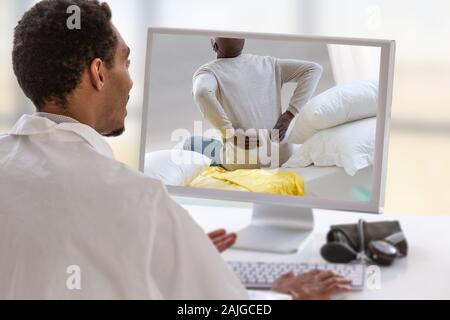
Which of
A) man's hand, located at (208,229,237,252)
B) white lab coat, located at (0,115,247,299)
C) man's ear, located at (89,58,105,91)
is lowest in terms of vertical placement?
man's hand, located at (208,229,237,252)

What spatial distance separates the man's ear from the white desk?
0.44 meters

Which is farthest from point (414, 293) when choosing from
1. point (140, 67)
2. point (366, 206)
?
point (140, 67)

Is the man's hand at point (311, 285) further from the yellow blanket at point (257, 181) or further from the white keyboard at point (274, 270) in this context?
the yellow blanket at point (257, 181)

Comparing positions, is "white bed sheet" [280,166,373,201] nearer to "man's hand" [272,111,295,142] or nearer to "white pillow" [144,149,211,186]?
"man's hand" [272,111,295,142]

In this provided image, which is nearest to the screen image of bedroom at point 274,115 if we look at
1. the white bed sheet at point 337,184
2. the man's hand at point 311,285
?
the white bed sheet at point 337,184

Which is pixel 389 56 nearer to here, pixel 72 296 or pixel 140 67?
pixel 72 296

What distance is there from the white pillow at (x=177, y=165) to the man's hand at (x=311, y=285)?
38 centimetres

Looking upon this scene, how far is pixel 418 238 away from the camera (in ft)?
6.04

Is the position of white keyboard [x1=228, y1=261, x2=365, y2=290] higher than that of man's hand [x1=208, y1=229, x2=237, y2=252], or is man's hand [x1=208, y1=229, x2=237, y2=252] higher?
man's hand [x1=208, y1=229, x2=237, y2=252]

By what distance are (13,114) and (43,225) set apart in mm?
2325

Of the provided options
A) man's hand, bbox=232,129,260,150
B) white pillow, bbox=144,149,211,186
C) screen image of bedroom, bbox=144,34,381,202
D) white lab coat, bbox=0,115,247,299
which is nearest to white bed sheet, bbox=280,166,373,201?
screen image of bedroom, bbox=144,34,381,202

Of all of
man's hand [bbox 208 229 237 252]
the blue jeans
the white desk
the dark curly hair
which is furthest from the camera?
the blue jeans

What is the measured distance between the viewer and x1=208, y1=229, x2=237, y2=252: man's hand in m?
1.66

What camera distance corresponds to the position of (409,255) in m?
1.71
